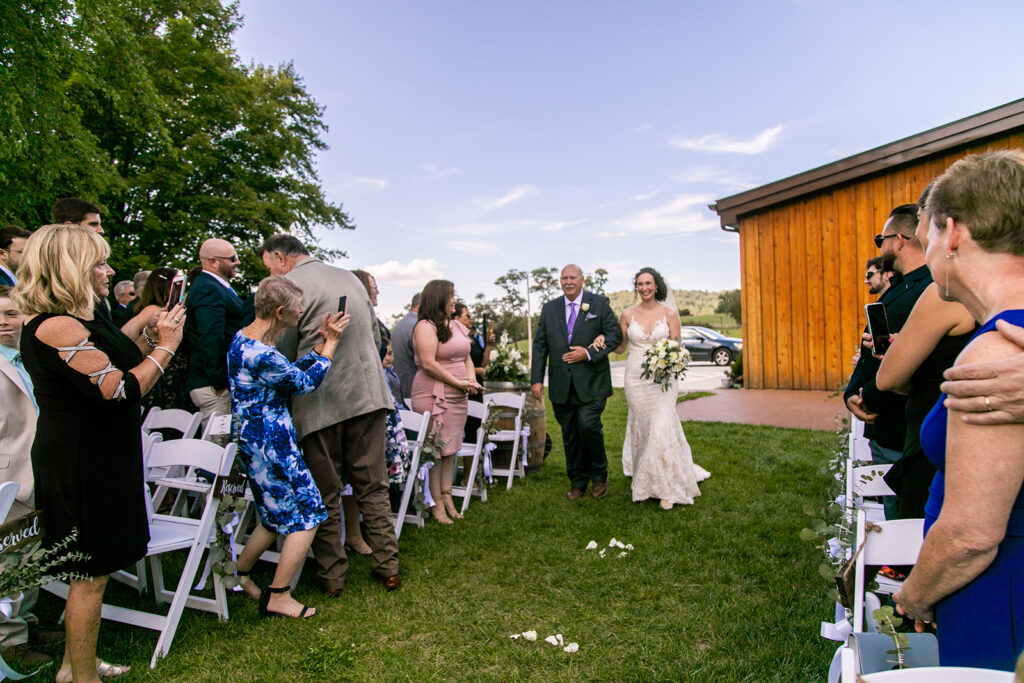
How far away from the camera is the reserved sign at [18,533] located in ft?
6.27

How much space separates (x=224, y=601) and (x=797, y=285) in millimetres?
11523

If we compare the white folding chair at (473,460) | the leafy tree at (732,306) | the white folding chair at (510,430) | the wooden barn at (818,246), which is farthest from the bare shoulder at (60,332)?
the leafy tree at (732,306)

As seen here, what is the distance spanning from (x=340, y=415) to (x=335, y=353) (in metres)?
0.38

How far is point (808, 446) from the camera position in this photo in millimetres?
7520

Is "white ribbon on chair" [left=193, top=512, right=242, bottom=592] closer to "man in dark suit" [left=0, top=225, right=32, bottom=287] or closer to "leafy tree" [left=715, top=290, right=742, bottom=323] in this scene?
"man in dark suit" [left=0, top=225, right=32, bottom=287]

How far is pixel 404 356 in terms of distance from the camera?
6340 millimetres

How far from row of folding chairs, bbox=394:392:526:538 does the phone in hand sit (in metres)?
2.21

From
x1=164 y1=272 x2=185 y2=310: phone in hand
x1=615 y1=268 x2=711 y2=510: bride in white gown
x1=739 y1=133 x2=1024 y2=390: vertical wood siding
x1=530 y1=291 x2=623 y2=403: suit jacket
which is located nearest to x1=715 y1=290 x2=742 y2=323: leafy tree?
x1=739 y1=133 x2=1024 y2=390: vertical wood siding

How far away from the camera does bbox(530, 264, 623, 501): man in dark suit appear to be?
594cm

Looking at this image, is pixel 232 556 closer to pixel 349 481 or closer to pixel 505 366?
pixel 349 481

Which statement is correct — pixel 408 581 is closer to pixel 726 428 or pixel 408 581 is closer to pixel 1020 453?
pixel 1020 453

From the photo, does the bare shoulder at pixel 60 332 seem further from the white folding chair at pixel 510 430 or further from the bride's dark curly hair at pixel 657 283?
the bride's dark curly hair at pixel 657 283

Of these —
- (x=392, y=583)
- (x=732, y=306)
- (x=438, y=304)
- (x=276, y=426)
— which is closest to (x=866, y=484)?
(x=392, y=583)

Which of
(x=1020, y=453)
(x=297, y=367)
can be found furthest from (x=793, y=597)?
(x=297, y=367)
